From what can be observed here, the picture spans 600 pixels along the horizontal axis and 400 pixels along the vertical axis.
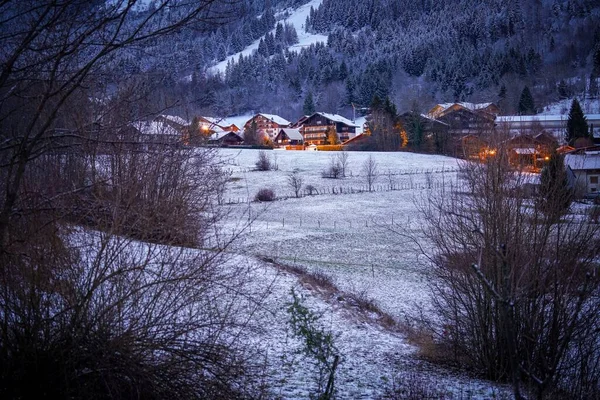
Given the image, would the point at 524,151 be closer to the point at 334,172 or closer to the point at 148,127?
the point at 148,127

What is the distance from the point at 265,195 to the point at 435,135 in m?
33.5

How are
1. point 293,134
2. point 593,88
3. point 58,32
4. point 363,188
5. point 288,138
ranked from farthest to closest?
point 293,134 < point 288,138 < point 593,88 < point 363,188 < point 58,32

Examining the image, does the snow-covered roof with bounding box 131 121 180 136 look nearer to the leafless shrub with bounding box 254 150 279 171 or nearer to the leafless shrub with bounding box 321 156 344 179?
the leafless shrub with bounding box 321 156 344 179

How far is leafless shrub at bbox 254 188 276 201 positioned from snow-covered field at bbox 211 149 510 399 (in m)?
1.15

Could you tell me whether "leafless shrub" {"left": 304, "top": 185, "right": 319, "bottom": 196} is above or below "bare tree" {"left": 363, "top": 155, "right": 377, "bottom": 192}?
below

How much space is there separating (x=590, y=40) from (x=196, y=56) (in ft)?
457

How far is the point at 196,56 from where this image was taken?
19.5ft

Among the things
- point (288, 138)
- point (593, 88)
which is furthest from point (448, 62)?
point (288, 138)

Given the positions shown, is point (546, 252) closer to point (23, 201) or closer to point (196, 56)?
point (196, 56)

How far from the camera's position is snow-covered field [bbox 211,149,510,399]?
7840 mm

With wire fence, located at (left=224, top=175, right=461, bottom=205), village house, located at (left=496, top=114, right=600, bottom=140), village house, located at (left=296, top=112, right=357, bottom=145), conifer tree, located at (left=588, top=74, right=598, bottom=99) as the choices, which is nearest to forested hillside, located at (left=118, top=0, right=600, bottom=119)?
conifer tree, located at (left=588, top=74, right=598, bottom=99)

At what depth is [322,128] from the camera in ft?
296

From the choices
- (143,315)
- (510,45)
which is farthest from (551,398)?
(510,45)

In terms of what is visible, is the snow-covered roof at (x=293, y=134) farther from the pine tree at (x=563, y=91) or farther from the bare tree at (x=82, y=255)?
the bare tree at (x=82, y=255)
